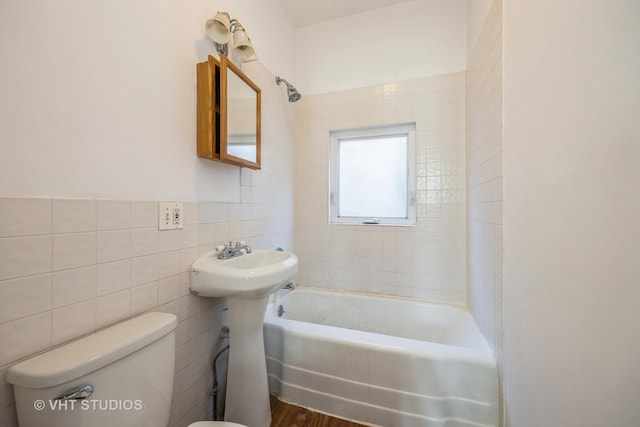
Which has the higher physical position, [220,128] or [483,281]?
[220,128]

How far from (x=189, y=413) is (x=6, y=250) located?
1.01 metres

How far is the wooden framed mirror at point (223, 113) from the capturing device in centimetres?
111

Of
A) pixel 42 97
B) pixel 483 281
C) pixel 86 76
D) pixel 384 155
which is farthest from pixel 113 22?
pixel 483 281

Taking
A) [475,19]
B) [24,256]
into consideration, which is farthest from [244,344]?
[475,19]

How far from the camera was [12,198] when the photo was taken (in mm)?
577

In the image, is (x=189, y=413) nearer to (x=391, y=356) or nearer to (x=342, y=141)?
(x=391, y=356)

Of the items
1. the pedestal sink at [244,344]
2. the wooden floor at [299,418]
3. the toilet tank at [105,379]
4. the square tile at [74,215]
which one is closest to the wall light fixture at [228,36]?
the square tile at [74,215]

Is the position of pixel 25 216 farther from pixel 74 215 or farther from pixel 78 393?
pixel 78 393

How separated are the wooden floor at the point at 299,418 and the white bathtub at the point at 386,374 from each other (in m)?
0.03

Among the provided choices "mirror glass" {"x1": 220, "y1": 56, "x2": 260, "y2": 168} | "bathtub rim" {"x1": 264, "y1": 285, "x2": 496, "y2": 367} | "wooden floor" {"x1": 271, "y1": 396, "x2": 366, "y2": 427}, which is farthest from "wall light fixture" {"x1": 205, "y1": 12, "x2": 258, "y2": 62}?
"wooden floor" {"x1": 271, "y1": 396, "x2": 366, "y2": 427}

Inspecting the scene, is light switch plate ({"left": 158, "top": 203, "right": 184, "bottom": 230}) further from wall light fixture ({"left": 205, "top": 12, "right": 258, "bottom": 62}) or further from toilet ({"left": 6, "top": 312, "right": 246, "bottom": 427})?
wall light fixture ({"left": 205, "top": 12, "right": 258, "bottom": 62})

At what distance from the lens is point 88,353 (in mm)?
606

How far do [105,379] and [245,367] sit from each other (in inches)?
24.8

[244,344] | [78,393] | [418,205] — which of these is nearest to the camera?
[78,393]
